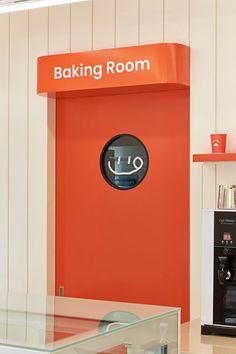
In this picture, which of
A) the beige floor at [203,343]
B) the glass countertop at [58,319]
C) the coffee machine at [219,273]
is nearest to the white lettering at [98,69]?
the coffee machine at [219,273]

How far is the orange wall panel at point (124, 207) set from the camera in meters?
4.61

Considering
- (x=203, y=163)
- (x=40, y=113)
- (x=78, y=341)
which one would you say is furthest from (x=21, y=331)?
(x=40, y=113)

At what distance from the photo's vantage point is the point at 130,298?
15.6 ft

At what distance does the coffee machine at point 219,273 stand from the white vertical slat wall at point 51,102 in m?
0.51

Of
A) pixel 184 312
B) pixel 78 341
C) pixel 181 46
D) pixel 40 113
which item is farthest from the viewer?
pixel 40 113

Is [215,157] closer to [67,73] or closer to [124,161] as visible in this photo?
[124,161]

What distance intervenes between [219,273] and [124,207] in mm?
1176

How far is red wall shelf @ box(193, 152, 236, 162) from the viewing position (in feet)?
13.2

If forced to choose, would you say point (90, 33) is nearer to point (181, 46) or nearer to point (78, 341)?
point (181, 46)

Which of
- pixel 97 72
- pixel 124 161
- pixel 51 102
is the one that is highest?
pixel 97 72

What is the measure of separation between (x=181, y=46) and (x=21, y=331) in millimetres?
2894

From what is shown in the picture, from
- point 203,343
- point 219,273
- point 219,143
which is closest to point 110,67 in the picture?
point 219,143

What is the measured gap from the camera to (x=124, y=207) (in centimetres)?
479

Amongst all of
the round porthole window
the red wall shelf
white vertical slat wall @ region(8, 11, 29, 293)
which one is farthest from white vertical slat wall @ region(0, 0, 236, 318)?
the round porthole window
